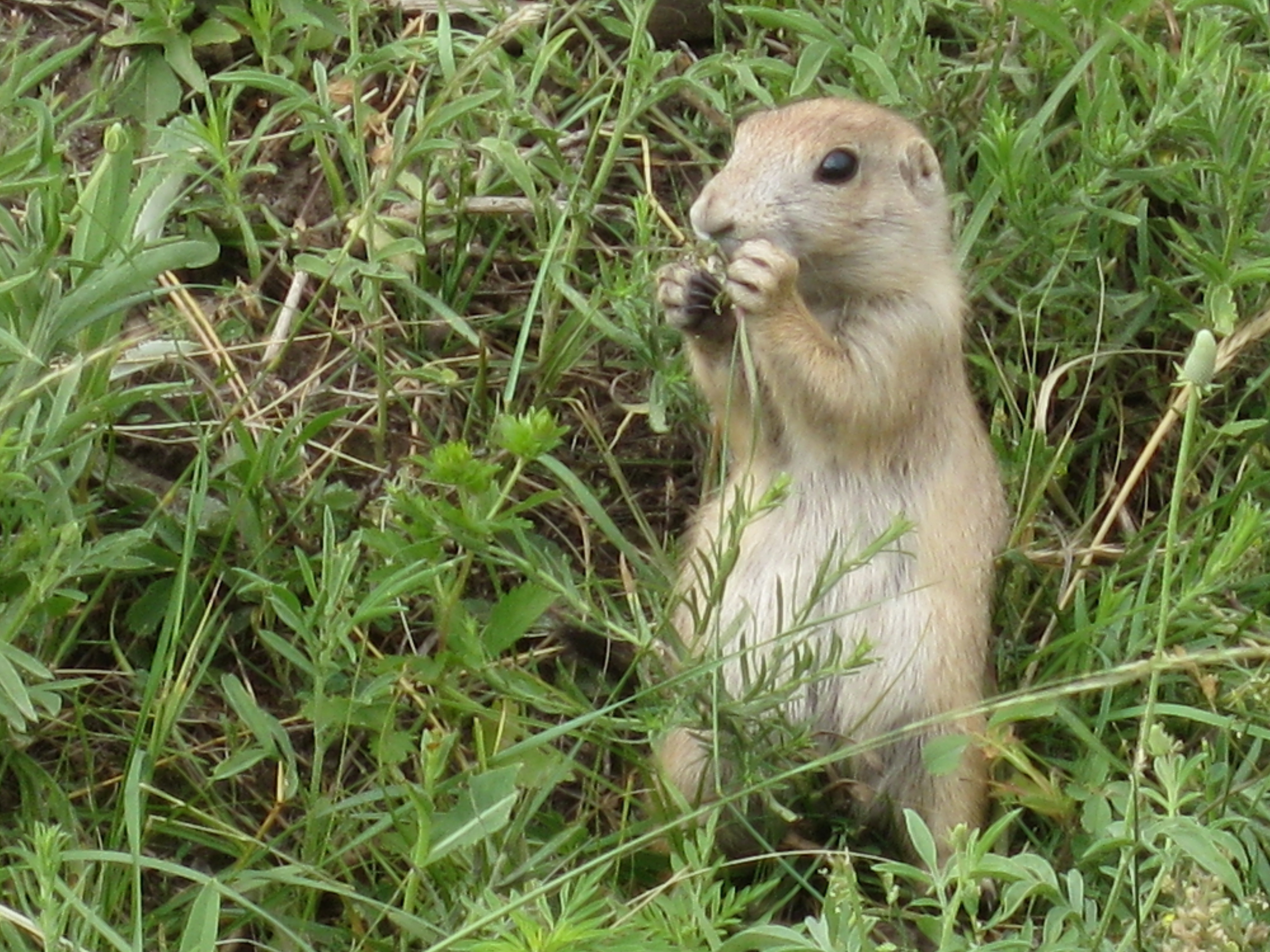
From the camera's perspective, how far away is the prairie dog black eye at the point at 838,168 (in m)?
4.67

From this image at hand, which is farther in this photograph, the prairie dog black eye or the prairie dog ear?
the prairie dog ear

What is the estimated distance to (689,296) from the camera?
4512 mm

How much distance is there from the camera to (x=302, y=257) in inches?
186

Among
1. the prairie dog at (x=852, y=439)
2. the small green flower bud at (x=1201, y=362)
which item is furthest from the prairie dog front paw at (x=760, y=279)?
the small green flower bud at (x=1201, y=362)

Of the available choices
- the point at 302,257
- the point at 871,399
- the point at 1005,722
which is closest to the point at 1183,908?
the point at 1005,722

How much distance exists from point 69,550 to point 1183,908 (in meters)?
2.19

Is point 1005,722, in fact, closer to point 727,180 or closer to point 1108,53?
point 727,180

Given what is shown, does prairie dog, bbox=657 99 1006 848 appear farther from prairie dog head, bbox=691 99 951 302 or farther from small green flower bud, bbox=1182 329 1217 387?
small green flower bud, bbox=1182 329 1217 387

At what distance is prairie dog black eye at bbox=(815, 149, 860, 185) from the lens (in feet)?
15.3

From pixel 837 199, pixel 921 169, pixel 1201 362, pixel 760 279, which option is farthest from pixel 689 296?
pixel 1201 362

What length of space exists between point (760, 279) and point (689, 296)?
223 mm

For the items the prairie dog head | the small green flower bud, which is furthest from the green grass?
the prairie dog head

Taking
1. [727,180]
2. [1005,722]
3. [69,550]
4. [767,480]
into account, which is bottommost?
[1005,722]

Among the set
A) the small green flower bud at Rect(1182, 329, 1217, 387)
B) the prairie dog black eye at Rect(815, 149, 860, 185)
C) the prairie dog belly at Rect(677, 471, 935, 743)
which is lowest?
the prairie dog belly at Rect(677, 471, 935, 743)
